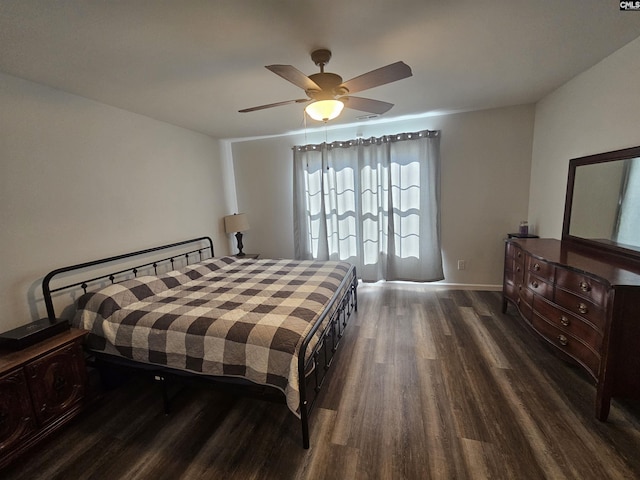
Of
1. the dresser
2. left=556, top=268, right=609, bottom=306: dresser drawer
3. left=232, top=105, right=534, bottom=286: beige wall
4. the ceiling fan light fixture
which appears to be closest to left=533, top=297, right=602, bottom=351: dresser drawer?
the dresser

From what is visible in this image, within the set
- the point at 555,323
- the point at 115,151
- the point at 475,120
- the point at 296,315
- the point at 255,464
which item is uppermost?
the point at 475,120

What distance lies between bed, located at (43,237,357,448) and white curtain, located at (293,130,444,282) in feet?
4.77

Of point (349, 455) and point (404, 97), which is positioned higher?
point (404, 97)

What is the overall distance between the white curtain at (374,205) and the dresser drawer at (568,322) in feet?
5.51

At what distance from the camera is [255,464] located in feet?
5.04

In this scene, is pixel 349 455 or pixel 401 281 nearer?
pixel 349 455

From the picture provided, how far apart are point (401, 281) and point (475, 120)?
2504mm

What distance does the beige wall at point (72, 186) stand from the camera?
2016 mm

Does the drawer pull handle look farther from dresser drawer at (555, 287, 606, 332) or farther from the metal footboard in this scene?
dresser drawer at (555, 287, 606, 332)

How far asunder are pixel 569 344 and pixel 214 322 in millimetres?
2579

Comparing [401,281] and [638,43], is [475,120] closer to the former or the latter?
[638,43]

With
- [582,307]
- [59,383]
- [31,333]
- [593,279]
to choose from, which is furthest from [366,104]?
[59,383]

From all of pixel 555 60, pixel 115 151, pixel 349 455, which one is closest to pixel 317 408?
pixel 349 455

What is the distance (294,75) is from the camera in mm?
1664
